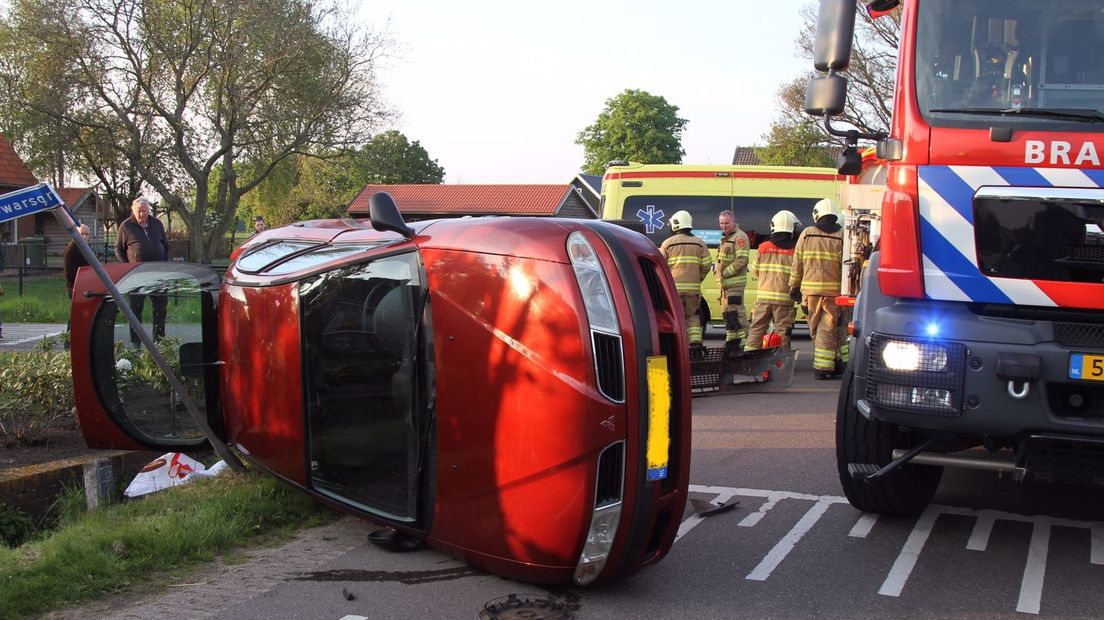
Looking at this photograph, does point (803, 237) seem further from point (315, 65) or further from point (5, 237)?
point (5, 237)

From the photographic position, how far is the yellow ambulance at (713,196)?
48.2 feet

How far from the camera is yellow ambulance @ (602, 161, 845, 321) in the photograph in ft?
48.2

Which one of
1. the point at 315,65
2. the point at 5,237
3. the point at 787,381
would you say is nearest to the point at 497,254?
the point at 787,381

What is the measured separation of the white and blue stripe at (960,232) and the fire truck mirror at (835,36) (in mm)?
644

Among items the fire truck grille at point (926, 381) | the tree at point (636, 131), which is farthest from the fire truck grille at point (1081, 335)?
the tree at point (636, 131)

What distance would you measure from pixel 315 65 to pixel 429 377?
31.5 m

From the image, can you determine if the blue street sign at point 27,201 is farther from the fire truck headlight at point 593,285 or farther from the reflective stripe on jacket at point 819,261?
the reflective stripe on jacket at point 819,261

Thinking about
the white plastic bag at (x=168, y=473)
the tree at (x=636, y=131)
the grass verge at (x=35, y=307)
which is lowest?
the grass verge at (x=35, y=307)

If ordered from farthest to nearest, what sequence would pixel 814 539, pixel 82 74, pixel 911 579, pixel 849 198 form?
pixel 82 74 < pixel 849 198 < pixel 814 539 < pixel 911 579

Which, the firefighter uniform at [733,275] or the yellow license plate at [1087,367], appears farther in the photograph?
the firefighter uniform at [733,275]

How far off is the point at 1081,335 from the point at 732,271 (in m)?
7.08

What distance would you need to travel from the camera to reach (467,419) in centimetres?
418

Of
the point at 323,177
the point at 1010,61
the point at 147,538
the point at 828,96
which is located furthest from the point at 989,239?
the point at 323,177

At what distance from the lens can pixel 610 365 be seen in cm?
392
